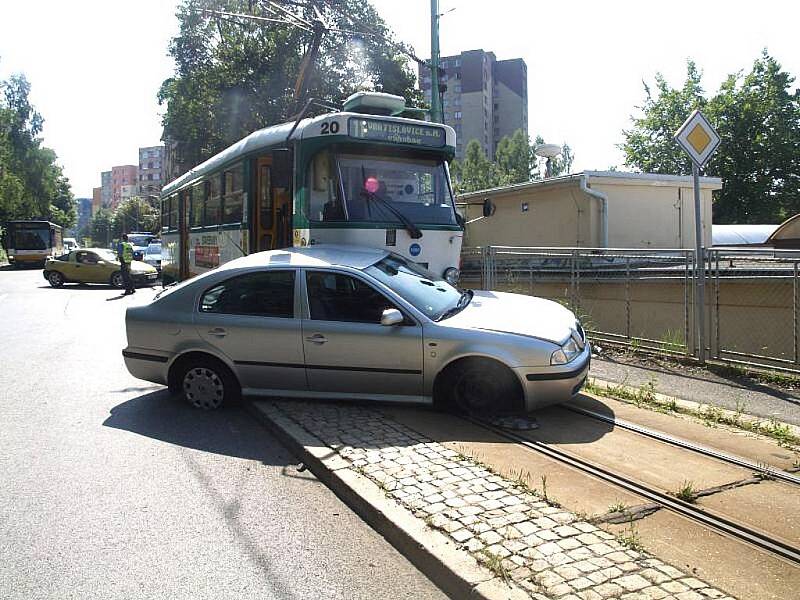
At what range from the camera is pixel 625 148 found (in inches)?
1735

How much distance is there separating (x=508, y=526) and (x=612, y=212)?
1554cm

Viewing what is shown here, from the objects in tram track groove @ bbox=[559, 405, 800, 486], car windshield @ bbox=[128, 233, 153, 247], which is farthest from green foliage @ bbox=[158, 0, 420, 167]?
tram track groove @ bbox=[559, 405, 800, 486]

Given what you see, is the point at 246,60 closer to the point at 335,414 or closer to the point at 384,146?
the point at 384,146

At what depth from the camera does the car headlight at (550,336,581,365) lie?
5719 mm

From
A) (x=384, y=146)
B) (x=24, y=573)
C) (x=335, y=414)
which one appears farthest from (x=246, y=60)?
(x=24, y=573)

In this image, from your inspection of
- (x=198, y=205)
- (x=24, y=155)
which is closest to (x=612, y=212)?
(x=198, y=205)

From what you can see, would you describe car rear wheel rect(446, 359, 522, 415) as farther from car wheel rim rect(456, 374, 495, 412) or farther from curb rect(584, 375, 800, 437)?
curb rect(584, 375, 800, 437)

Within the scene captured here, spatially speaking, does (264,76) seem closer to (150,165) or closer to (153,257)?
(153,257)

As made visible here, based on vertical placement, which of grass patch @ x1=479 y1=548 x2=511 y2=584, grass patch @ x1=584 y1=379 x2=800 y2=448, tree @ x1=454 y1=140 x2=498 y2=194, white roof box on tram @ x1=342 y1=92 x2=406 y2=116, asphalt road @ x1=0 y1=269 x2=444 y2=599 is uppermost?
tree @ x1=454 y1=140 x2=498 y2=194

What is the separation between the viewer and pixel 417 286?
6652 millimetres

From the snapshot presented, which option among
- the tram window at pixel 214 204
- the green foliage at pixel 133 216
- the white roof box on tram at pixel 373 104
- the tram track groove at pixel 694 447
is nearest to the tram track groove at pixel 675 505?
the tram track groove at pixel 694 447

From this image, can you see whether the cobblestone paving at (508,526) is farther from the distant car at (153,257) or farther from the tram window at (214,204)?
the distant car at (153,257)

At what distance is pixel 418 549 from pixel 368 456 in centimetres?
143

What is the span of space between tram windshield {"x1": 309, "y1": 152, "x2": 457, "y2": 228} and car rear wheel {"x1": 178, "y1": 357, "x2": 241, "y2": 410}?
2.99m
